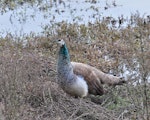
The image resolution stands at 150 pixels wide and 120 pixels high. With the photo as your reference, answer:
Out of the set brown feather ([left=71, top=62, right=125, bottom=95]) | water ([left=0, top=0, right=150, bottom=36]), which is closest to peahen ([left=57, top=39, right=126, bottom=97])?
brown feather ([left=71, top=62, right=125, bottom=95])

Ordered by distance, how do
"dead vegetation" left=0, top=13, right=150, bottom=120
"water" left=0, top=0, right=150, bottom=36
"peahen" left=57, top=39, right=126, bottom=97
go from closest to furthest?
"dead vegetation" left=0, top=13, right=150, bottom=120, "peahen" left=57, top=39, right=126, bottom=97, "water" left=0, top=0, right=150, bottom=36

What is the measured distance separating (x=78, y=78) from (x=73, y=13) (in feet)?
15.9

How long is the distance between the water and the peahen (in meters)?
3.13

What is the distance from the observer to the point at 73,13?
35.7 feet

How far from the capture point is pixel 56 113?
18.2 feet

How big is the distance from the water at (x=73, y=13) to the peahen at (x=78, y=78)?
313cm

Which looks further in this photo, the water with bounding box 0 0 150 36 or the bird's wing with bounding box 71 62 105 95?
the water with bounding box 0 0 150 36

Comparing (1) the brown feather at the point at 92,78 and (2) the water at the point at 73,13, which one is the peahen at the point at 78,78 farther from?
(2) the water at the point at 73,13

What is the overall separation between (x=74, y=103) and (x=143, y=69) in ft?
5.77

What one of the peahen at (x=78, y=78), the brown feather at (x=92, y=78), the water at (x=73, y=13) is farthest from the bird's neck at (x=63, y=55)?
the water at (x=73, y=13)

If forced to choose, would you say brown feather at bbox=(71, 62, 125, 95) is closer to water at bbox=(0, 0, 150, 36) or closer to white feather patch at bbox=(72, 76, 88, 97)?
white feather patch at bbox=(72, 76, 88, 97)

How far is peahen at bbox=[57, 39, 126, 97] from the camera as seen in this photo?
238 inches

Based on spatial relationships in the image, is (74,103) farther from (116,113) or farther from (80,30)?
(80,30)

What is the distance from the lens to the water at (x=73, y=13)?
32.7 ft
